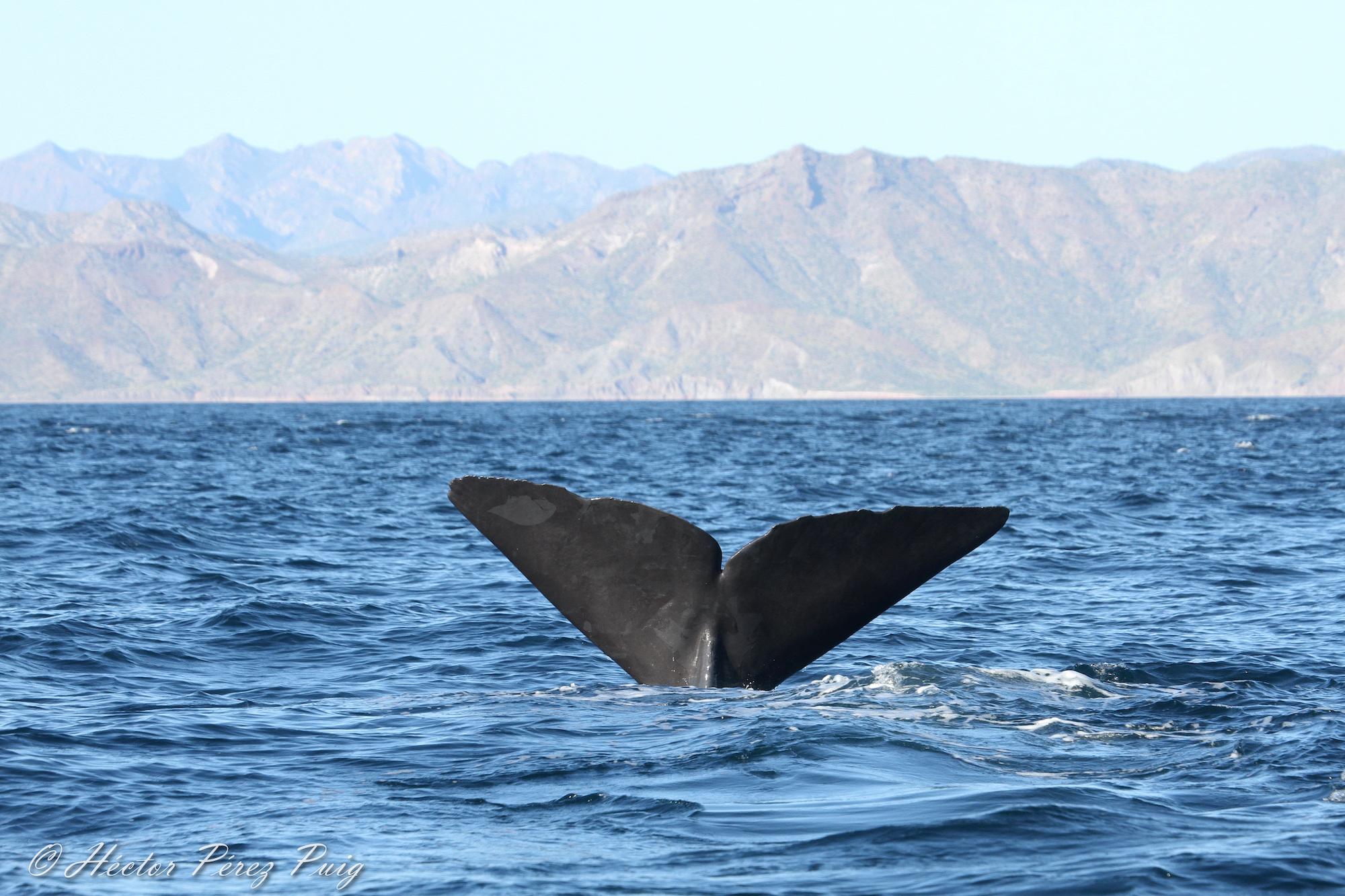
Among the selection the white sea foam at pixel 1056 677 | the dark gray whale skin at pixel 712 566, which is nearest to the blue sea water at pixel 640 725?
the white sea foam at pixel 1056 677

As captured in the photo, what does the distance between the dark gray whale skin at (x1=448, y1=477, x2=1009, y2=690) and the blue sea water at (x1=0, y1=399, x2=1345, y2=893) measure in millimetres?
594

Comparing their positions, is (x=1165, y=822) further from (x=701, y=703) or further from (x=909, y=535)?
(x=701, y=703)

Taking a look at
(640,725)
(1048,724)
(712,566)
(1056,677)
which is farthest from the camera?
(1056,677)

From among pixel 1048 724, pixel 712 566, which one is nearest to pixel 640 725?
pixel 712 566

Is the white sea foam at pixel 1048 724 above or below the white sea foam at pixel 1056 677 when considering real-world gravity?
above

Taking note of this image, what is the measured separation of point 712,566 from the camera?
28.2ft

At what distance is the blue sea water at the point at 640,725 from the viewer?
21.9ft

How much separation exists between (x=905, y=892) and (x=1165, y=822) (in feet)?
5.30

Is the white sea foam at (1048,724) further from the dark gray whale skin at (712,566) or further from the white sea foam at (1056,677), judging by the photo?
the dark gray whale skin at (712,566)

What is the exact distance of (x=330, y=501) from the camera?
29.8 metres

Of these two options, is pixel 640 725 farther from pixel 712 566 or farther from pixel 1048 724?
pixel 1048 724

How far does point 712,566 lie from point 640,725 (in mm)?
1323

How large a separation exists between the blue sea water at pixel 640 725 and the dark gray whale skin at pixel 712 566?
594mm

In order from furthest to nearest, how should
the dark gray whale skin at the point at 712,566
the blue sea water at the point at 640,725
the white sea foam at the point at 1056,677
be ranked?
1. the white sea foam at the point at 1056,677
2. the dark gray whale skin at the point at 712,566
3. the blue sea water at the point at 640,725
